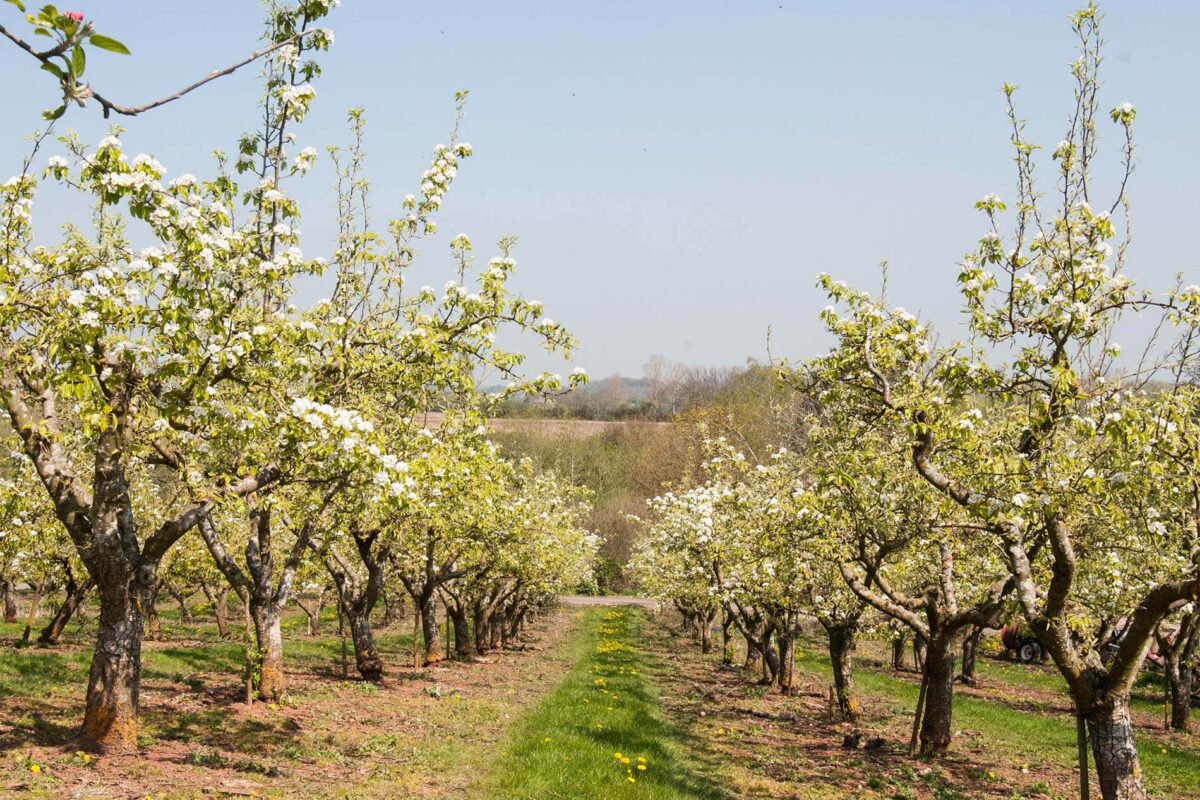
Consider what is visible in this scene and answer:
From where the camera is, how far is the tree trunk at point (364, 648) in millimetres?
22922

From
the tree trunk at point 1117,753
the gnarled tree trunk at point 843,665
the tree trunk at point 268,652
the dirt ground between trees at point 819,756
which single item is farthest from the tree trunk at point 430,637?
the tree trunk at point 1117,753

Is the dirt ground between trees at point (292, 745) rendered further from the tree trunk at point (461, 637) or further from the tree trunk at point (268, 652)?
the tree trunk at point (461, 637)

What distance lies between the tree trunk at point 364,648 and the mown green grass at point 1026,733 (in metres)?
14.9

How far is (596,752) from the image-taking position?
14.5 m

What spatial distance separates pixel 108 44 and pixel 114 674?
1140 cm

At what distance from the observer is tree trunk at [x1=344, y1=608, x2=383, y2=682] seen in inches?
902

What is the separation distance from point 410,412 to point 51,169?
A: 5.95m

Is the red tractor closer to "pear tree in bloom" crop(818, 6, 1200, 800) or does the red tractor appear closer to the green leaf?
"pear tree in bloom" crop(818, 6, 1200, 800)

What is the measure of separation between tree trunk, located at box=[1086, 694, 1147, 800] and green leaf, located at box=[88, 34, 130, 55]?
11197mm

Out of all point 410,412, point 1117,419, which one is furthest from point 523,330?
point 1117,419

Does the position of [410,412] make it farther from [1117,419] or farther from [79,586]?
[79,586]

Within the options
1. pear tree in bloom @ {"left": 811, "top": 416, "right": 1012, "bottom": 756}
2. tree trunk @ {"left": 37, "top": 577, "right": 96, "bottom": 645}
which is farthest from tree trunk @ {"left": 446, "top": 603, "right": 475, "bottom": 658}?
pear tree in bloom @ {"left": 811, "top": 416, "right": 1012, "bottom": 756}

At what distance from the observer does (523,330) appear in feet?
40.8

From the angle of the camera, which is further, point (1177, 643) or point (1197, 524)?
point (1177, 643)
